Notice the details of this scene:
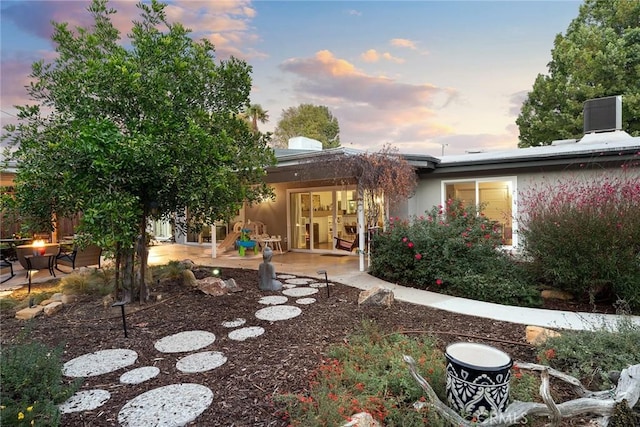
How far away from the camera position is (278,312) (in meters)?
4.91

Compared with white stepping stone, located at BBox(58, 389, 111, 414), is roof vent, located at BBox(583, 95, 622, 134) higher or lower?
higher

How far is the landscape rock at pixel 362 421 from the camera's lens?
2052 millimetres

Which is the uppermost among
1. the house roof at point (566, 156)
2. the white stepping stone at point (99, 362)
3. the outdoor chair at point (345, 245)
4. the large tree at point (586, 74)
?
the large tree at point (586, 74)

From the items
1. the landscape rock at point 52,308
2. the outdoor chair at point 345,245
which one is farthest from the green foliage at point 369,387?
the outdoor chair at point 345,245

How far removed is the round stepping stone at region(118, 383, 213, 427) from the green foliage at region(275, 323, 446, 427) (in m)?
0.64

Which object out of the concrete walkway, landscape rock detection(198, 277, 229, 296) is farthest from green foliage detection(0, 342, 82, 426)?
the concrete walkway

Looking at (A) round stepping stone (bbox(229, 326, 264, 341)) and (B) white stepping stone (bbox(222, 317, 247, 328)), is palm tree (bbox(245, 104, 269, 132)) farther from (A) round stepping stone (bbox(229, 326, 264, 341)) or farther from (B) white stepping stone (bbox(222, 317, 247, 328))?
(A) round stepping stone (bbox(229, 326, 264, 341))

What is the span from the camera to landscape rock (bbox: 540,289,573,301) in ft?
18.6

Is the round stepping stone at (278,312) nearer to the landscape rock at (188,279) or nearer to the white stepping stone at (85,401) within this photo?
the landscape rock at (188,279)

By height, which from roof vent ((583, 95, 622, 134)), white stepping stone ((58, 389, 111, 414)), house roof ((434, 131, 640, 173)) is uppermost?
roof vent ((583, 95, 622, 134))

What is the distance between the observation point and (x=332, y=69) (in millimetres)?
12102

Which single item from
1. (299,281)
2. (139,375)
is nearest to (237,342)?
(139,375)

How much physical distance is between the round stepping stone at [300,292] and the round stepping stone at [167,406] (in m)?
3.11

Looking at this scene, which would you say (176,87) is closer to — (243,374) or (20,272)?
(243,374)
